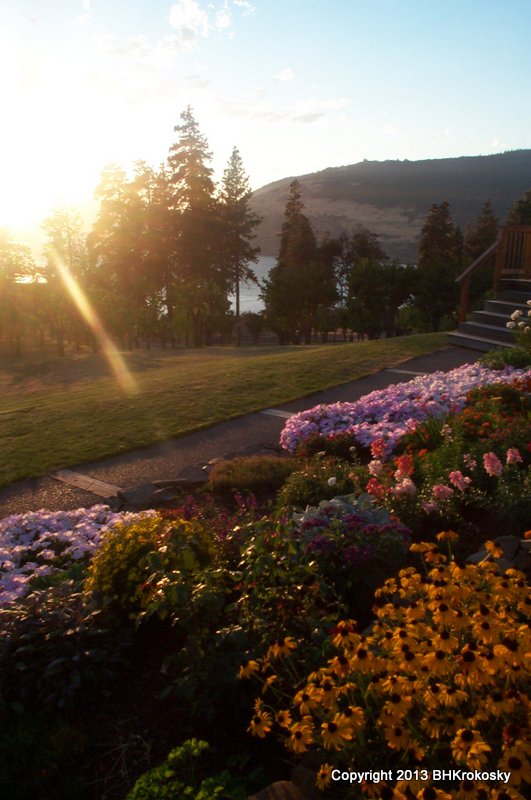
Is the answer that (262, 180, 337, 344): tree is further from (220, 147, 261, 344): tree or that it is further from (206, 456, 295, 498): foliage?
(206, 456, 295, 498): foliage

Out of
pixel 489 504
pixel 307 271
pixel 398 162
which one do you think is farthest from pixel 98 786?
pixel 398 162

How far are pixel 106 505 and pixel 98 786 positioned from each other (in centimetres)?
371

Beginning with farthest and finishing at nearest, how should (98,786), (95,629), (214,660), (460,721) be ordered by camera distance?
(95,629) → (214,660) → (98,786) → (460,721)

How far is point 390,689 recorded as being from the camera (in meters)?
2.26

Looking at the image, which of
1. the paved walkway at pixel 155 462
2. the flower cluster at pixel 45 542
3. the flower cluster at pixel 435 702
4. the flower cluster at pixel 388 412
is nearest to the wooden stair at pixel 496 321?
the paved walkway at pixel 155 462

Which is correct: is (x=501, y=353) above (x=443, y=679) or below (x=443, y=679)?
above

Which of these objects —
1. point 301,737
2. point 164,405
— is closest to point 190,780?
point 301,737

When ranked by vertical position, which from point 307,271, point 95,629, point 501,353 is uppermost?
point 307,271

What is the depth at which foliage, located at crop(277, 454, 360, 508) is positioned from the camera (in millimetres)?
5793

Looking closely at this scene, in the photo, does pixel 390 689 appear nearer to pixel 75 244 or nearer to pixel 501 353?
pixel 501 353

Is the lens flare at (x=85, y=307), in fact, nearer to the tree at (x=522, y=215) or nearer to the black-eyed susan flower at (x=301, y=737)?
the tree at (x=522, y=215)

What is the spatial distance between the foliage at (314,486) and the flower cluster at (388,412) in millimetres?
1136

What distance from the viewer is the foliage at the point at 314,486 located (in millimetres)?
5793

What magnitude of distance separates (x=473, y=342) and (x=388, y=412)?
653 centimetres
